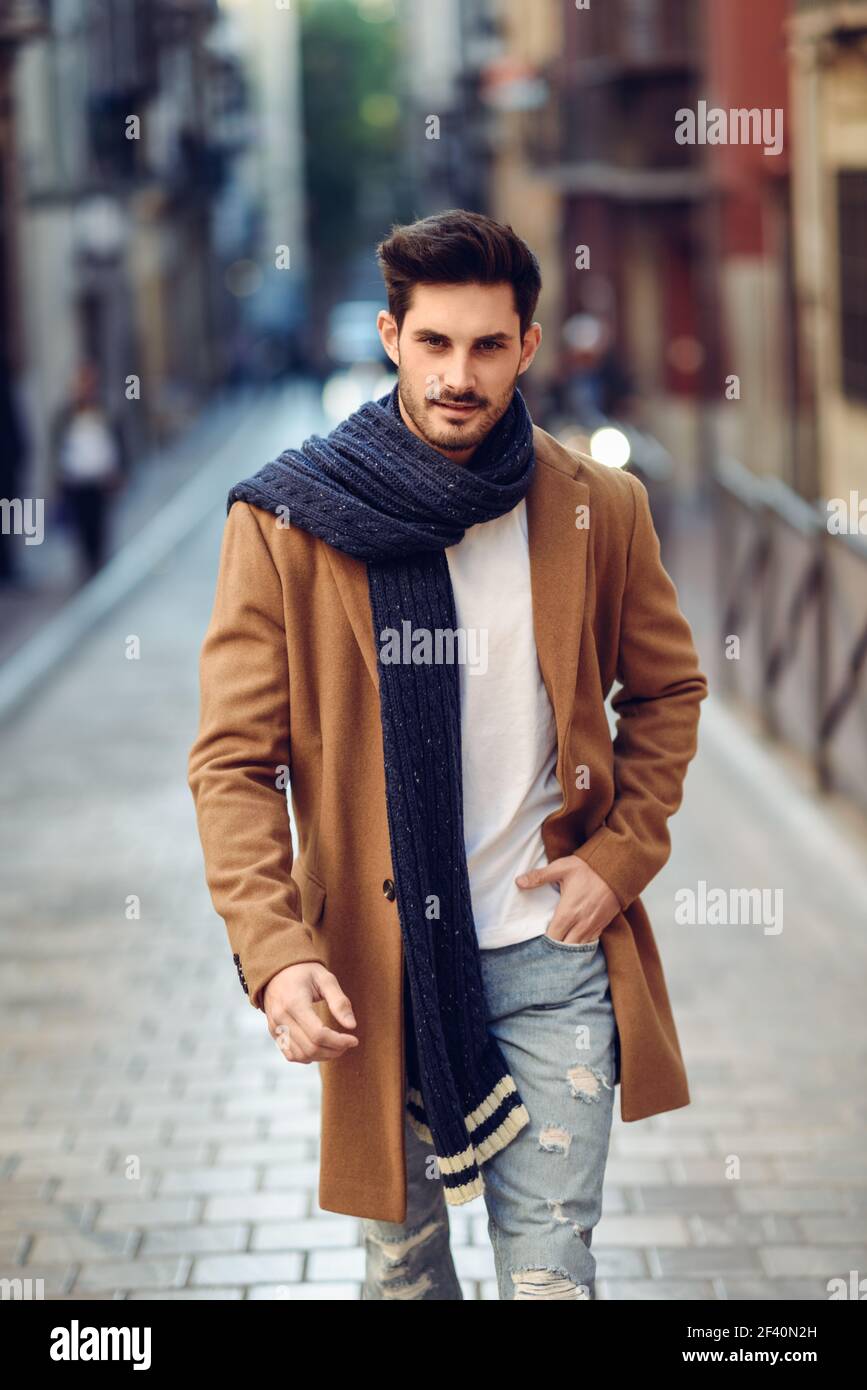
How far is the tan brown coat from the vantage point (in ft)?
9.84

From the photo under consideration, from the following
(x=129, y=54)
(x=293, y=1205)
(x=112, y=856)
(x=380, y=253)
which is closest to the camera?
(x=380, y=253)

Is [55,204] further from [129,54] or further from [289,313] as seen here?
[289,313]

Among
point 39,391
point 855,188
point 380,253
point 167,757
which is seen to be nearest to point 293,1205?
point 380,253

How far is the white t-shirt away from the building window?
12274 mm

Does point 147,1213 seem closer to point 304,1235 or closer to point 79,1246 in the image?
point 79,1246

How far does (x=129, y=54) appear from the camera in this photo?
1194 inches

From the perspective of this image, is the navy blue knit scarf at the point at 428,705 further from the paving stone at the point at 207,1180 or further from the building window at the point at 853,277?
the building window at the point at 853,277

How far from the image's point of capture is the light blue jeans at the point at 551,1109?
3010mm

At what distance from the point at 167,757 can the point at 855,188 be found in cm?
741

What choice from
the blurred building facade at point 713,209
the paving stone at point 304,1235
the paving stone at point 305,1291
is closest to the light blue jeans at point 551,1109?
the paving stone at point 305,1291

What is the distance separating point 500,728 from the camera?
3.09 m

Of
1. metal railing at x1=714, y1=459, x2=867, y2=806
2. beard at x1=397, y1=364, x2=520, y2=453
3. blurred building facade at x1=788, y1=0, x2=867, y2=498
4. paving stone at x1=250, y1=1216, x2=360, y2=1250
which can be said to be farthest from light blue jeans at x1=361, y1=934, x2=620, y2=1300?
blurred building facade at x1=788, y1=0, x2=867, y2=498

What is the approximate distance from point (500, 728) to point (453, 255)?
70 cm

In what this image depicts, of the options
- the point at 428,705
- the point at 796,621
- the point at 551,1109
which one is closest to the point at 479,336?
the point at 428,705
